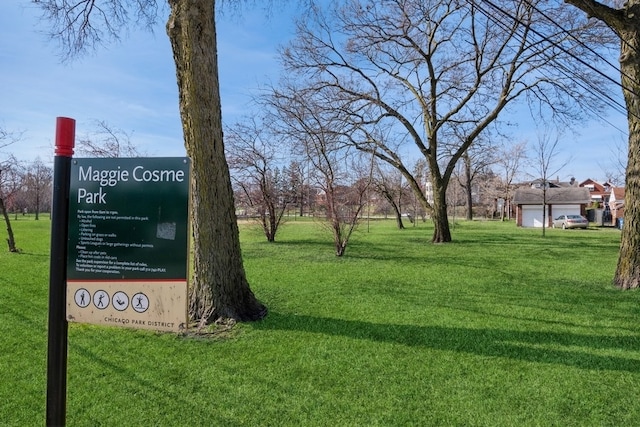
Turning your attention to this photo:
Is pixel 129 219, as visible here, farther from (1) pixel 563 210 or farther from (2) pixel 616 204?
(2) pixel 616 204

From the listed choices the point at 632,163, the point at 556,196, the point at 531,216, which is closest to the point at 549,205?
the point at 556,196

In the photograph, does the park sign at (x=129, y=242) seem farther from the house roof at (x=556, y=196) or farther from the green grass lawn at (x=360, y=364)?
the house roof at (x=556, y=196)

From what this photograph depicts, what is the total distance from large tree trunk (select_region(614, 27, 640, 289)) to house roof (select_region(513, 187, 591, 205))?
118 ft

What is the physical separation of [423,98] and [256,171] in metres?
7.93

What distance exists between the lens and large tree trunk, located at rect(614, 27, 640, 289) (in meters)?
6.92

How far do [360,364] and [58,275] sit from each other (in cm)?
278

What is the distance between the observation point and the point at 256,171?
55.7ft

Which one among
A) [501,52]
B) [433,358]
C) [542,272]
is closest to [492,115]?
[501,52]

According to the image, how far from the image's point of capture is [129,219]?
6.15ft

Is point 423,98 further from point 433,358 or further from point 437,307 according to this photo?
point 433,358

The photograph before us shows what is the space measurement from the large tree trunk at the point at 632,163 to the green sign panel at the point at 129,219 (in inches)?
310

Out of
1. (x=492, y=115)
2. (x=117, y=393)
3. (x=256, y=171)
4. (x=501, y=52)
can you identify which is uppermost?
(x=501, y=52)

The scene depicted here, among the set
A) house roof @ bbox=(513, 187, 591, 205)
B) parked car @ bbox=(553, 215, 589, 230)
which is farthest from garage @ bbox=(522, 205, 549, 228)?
parked car @ bbox=(553, 215, 589, 230)

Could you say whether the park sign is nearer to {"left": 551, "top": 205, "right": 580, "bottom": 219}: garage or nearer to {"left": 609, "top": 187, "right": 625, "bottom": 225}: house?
{"left": 609, "top": 187, "right": 625, "bottom": 225}: house
